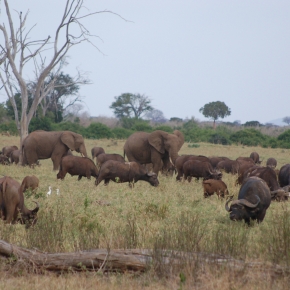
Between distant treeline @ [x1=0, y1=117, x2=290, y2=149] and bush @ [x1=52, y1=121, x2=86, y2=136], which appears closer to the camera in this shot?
distant treeline @ [x1=0, y1=117, x2=290, y2=149]

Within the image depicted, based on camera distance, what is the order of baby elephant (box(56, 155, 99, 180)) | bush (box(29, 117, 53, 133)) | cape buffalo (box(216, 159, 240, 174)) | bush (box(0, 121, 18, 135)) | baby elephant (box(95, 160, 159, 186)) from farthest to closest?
bush (box(0, 121, 18, 135)) < bush (box(29, 117, 53, 133)) < cape buffalo (box(216, 159, 240, 174)) < baby elephant (box(56, 155, 99, 180)) < baby elephant (box(95, 160, 159, 186))

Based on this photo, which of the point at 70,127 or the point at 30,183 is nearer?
the point at 30,183

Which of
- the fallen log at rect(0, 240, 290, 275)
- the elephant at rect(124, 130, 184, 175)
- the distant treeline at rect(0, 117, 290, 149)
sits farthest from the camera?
the distant treeline at rect(0, 117, 290, 149)

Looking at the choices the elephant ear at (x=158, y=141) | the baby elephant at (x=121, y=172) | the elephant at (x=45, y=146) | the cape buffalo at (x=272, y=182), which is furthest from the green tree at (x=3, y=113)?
the cape buffalo at (x=272, y=182)

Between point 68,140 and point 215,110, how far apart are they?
4981cm

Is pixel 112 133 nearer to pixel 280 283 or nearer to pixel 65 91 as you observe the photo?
pixel 65 91

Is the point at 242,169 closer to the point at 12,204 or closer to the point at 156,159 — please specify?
the point at 156,159

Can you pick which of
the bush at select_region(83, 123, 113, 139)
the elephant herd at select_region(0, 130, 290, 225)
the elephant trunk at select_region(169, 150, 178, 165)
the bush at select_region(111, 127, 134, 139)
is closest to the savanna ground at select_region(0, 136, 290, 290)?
the elephant herd at select_region(0, 130, 290, 225)

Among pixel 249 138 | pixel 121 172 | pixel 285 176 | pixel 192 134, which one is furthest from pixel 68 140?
pixel 192 134

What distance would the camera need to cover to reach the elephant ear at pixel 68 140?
21.7m

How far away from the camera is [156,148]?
2030 cm

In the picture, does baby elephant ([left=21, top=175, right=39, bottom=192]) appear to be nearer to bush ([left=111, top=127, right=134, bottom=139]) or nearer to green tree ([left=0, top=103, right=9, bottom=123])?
bush ([left=111, top=127, right=134, bottom=139])

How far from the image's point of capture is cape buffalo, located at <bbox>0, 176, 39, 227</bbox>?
9.01m

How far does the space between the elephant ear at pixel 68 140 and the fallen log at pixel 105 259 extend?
15009 millimetres
